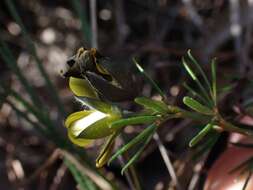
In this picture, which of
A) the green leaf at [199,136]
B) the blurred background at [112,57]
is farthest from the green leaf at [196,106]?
the blurred background at [112,57]

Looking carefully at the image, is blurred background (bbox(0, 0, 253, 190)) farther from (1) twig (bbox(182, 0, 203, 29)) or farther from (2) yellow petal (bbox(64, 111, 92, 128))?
(2) yellow petal (bbox(64, 111, 92, 128))

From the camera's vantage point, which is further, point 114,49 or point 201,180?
point 114,49

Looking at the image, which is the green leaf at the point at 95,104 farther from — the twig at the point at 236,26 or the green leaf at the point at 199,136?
the twig at the point at 236,26

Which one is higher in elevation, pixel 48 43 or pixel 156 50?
pixel 48 43

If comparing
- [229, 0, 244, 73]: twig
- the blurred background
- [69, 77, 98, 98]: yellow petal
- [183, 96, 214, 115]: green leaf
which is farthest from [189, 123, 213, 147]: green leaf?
[229, 0, 244, 73]: twig

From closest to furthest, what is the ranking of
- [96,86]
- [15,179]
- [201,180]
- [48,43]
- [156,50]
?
[96,86], [201,180], [15,179], [156,50], [48,43]

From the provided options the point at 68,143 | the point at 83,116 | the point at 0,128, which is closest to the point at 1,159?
the point at 0,128

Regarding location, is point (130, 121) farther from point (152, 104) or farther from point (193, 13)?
point (193, 13)

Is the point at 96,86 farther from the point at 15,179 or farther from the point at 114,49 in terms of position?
the point at 114,49
